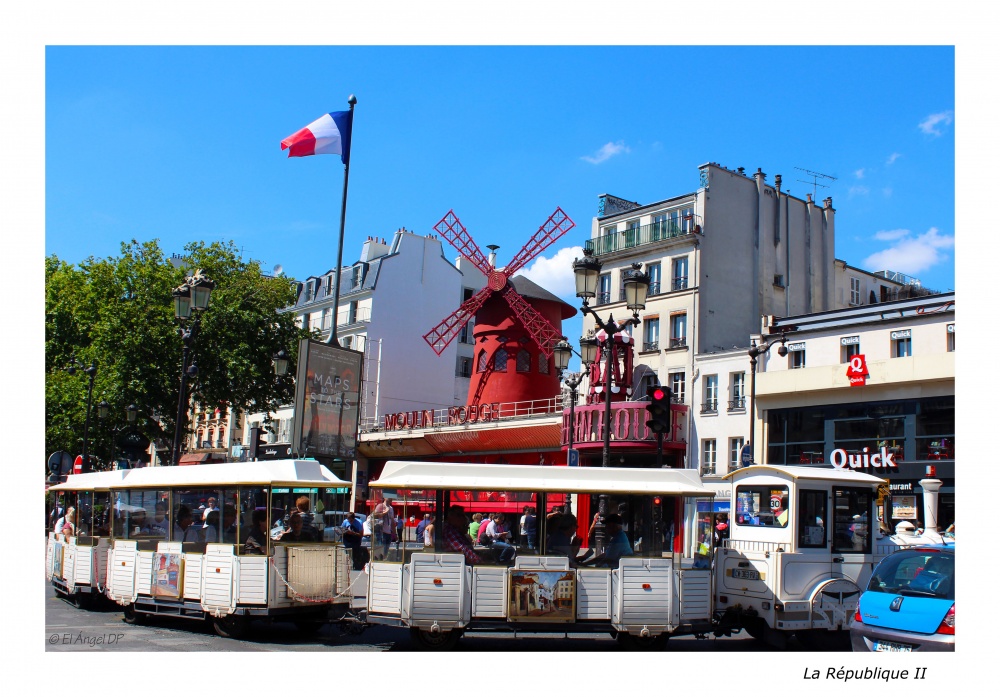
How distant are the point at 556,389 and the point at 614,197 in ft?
25.1

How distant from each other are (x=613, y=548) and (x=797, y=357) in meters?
19.6

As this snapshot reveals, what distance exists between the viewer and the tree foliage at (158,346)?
33.4 m

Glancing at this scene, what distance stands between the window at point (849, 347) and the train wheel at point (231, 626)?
2039 cm

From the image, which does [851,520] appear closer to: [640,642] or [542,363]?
[640,642]

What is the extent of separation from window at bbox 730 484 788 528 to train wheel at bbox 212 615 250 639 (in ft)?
20.2

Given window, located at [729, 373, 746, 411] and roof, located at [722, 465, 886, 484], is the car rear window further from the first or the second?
window, located at [729, 373, 746, 411]

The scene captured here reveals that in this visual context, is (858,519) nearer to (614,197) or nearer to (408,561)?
(408,561)

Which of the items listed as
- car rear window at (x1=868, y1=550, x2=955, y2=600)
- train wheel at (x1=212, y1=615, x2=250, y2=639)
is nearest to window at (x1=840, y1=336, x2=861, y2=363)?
car rear window at (x1=868, y1=550, x2=955, y2=600)

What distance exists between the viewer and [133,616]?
527 inches

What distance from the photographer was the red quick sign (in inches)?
A: 1046

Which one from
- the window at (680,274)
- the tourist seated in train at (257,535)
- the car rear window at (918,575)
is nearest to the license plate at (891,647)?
the car rear window at (918,575)

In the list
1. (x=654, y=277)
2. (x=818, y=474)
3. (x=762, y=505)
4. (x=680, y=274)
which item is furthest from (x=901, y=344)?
(x=762, y=505)

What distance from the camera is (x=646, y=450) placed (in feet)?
98.0

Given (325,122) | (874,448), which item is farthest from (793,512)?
(874,448)
